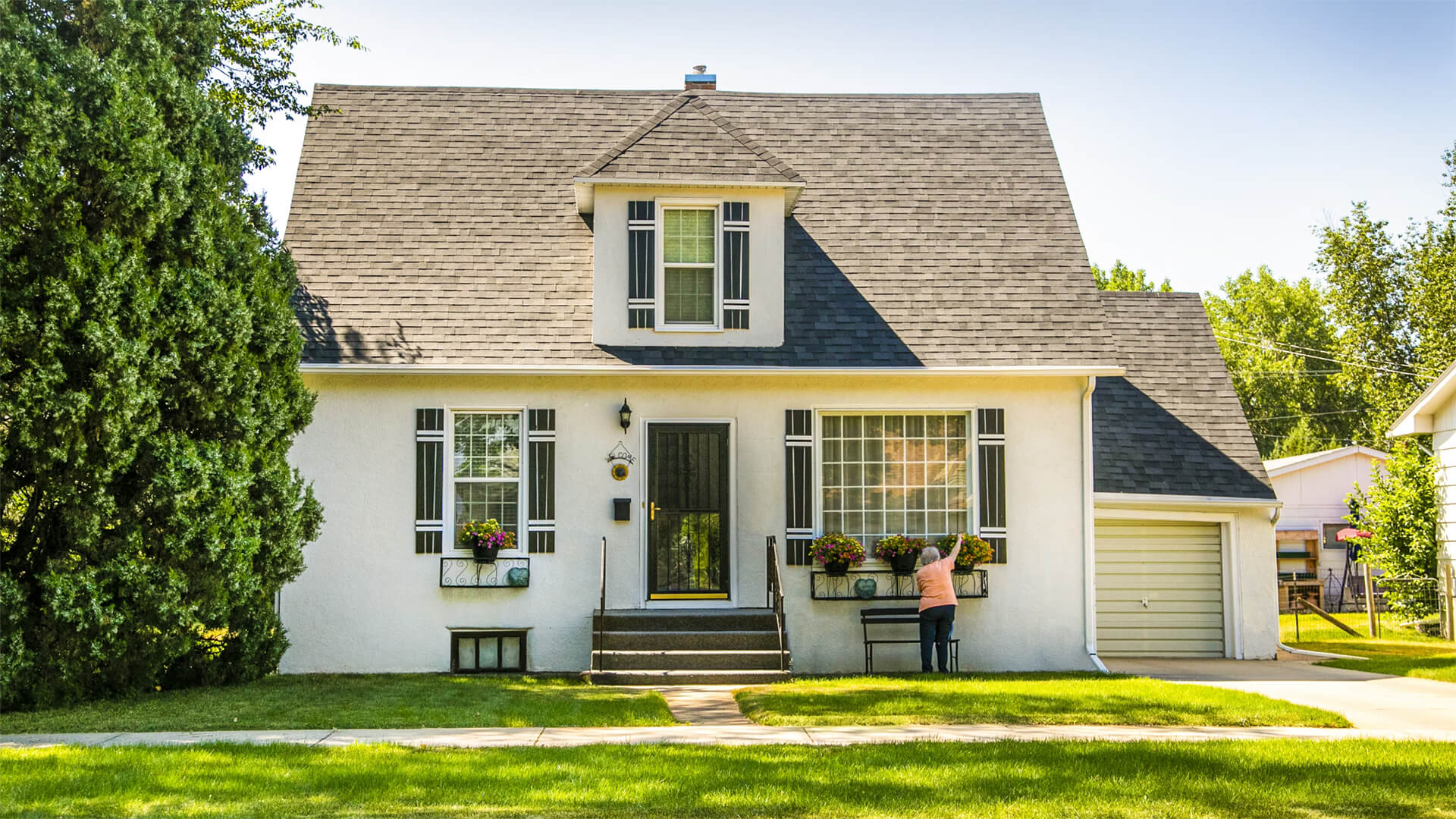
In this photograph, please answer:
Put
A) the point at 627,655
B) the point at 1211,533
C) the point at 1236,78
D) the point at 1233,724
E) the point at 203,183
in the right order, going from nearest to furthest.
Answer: the point at 1233,724 < the point at 203,183 < the point at 1236,78 < the point at 627,655 < the point at 1211,533

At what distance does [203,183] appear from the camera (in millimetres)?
10438

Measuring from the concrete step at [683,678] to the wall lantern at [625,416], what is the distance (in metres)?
2.79

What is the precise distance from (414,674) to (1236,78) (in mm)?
10305

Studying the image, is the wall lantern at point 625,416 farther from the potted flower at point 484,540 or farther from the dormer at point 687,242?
the potted flower at point 484,540

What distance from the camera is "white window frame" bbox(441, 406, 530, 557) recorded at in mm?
13195

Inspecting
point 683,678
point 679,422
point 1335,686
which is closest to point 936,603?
point 683,678

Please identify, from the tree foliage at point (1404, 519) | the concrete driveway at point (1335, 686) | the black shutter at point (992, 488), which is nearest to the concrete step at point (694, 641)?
the black shutter at point (992, 488)

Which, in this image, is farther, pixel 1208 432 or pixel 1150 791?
pixel 1208 432

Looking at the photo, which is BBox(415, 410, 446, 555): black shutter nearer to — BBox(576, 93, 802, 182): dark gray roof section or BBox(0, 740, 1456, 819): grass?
BBox(576, 93, 802, 182): dark gray roof section

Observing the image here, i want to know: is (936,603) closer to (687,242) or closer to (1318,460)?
(687,242)

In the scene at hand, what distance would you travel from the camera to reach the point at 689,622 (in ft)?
41.6

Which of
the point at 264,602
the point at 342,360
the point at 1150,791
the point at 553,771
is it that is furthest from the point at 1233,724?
the point at 342,360

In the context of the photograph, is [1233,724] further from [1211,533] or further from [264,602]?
[264,602]

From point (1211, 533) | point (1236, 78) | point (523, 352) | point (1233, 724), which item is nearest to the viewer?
point (1233, 724)
